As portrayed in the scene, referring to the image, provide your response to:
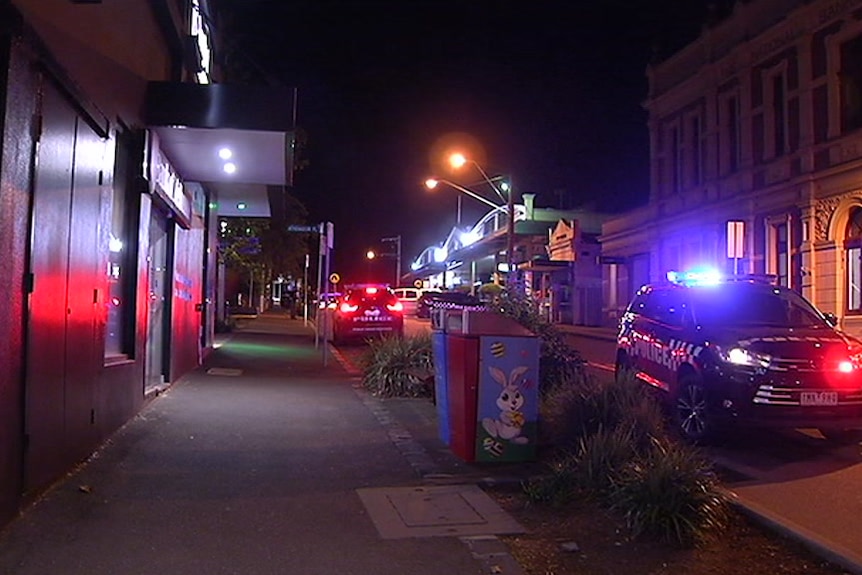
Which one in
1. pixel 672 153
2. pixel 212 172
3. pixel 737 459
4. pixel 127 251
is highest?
pixel 672 153

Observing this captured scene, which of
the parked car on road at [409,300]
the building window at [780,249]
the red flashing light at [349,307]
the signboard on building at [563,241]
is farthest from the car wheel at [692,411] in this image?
the signboard on building at [563,241]

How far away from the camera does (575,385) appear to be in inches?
346

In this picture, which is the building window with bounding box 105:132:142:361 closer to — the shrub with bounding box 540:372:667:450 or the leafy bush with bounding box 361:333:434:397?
the leafy bush with bounding box 361:333:434:397

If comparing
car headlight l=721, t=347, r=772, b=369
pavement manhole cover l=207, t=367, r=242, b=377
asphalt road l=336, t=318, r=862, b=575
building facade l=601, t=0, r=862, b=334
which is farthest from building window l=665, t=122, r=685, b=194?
car headlight l=721, t=347, r=772, b=369

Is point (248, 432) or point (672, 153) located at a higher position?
point (672, 153)

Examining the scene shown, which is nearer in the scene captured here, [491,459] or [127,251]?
[491,459]

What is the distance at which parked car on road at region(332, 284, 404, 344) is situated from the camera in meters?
23.5

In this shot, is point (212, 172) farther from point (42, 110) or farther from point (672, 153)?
point (672, 153)

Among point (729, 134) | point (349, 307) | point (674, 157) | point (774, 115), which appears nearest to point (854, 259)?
point (774, 115)

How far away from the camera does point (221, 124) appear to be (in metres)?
10.9

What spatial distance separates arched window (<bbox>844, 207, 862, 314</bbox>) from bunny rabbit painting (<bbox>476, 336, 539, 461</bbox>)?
17.4 meters

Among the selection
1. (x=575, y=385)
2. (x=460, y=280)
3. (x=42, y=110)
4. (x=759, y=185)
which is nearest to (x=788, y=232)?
(x=759, y=185)

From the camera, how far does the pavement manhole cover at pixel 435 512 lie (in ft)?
19.0

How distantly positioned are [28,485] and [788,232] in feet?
76.9
